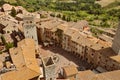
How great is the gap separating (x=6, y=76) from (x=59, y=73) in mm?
15249

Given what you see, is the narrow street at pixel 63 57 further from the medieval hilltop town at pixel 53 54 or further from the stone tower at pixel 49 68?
the stone tower at pixel 49 68

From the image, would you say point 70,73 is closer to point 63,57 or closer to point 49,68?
point 49,68

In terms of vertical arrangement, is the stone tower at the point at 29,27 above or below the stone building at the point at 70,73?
above

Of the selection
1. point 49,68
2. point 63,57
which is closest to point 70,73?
point 49,68

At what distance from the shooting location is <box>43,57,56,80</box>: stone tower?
3862cm

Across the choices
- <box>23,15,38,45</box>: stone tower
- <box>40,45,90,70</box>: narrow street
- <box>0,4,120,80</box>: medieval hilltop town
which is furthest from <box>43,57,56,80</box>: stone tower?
<box>23,15,38,45</box>: stone tower

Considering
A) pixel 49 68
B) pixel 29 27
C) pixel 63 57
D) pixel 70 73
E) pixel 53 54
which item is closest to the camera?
pixel 49 68

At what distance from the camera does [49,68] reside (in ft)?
127

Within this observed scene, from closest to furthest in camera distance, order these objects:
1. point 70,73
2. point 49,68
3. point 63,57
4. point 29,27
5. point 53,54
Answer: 1. point 49,68
2. point 70,73
3. point 29,27
4. point 63,57
5. point 53,54

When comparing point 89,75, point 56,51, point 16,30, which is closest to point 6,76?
point 89,75

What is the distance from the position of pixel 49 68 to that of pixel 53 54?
2611cm

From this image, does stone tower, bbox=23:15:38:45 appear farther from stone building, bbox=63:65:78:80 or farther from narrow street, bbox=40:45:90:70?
stone building, bbox=63:65:78:80

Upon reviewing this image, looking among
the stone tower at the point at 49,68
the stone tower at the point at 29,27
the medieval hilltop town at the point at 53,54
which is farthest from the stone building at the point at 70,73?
the stone tower at the point at 29,27

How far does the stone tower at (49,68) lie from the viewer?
38.6 m
